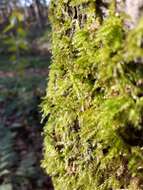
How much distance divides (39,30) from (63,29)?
2828 cm

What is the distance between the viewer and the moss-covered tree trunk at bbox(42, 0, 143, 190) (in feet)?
2.61

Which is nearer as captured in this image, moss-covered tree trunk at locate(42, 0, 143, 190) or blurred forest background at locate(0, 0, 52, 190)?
moss-covered tree trunk at locate(42, 0, 143, 190)

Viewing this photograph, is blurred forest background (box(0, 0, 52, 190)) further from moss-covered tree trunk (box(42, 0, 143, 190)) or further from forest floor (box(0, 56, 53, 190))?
moss-covered tree trunk (box(42, 0, 143, 190))

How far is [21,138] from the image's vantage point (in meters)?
8.00

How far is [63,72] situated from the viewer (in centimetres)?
111

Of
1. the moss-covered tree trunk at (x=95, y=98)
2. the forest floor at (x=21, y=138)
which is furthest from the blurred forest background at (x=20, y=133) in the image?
the moss-covered tree trunk at (x=95, y=98)

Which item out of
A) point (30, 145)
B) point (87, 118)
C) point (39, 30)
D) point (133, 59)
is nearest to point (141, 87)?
point (133, 59)

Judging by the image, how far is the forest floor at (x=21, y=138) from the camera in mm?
5840

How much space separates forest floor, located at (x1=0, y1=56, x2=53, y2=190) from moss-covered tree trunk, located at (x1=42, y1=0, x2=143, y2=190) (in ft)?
14.3

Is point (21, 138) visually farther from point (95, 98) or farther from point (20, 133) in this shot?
point (95, 98)

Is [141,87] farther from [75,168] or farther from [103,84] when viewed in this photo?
[75,168]

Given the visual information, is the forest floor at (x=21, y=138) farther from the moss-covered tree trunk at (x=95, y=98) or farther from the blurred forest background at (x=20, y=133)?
the moss-covered tree trunk at (x=95, y=98)

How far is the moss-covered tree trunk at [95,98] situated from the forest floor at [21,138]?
435 cm

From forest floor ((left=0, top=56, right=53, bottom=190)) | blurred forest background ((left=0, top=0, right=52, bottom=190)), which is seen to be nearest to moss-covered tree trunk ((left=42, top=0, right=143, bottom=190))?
blurred forest background ((left=0, top=0, right=52, bottom=190))
